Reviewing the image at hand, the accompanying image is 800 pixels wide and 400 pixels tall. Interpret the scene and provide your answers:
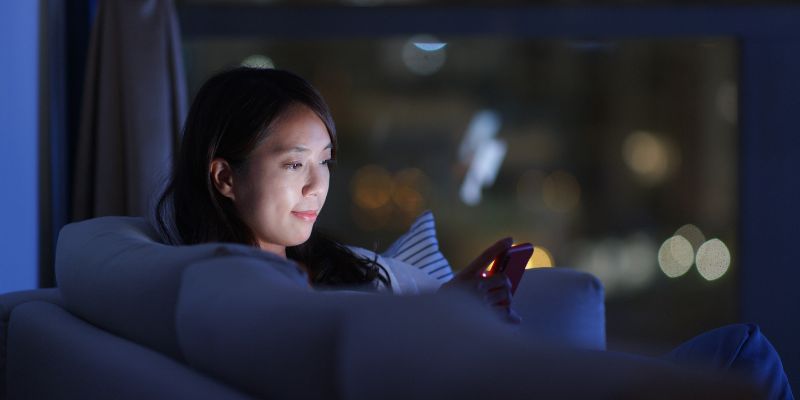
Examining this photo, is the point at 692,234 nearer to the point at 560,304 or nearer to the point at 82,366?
the point at 560,304

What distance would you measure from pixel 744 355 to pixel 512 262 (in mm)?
453

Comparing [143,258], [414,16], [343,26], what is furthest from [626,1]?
[143,258]

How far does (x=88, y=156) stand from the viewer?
3.02 metres

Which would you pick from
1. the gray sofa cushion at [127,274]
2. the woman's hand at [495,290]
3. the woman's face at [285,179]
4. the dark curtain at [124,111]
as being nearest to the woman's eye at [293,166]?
the woman's face at [285,179]

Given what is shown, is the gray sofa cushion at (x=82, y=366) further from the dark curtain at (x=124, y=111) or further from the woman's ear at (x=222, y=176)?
the dark curtain at (x=124, y=111)

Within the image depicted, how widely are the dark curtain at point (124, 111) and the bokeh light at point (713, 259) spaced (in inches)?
89.0

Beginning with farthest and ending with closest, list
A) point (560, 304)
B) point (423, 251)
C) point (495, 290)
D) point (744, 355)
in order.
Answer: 1. point (423, 251)
2. point (560, 304)
3. point (495, 290)
4. point (744, 355)

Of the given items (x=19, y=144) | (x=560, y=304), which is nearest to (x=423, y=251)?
(x=560, y=304)

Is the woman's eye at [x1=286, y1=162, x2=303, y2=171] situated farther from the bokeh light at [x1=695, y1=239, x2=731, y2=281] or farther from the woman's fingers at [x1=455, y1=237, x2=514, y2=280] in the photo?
the bokeh light at [x1=695, y1=239, x2=731, y2=281]

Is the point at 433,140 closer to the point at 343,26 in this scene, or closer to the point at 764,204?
the point at 343,26

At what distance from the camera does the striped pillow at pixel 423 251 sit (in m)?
2.19

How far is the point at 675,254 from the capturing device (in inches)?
163

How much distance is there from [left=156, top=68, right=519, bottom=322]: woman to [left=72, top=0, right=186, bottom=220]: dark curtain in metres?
1.15

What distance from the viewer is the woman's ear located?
181 centimetres
